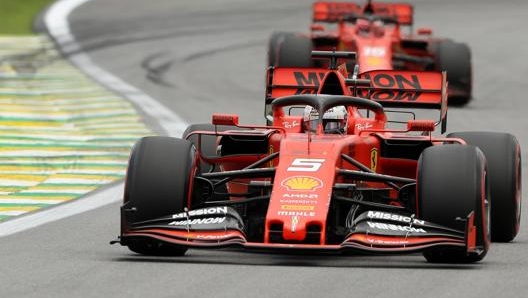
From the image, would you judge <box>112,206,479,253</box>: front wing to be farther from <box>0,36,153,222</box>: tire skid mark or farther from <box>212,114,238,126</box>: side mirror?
<box>0,36,153,222</box>: tire skid mark

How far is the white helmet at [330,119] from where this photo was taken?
13945mm

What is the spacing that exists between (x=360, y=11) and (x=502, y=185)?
16430 mm

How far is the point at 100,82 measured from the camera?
99.7 ft

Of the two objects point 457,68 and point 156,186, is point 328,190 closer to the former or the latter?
point 156,186

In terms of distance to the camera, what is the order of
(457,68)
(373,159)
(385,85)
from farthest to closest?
(457,68) < (385,85) < (373,159)

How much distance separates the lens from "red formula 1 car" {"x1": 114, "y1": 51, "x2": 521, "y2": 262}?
12.2 meters

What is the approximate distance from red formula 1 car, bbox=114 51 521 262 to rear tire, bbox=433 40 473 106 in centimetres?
1395

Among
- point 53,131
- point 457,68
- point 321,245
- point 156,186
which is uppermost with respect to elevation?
point 156,186

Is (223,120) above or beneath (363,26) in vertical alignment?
above

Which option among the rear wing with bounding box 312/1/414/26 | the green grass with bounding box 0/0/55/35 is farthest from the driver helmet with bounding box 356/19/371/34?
the green grass with bounding box 0/0/55/35

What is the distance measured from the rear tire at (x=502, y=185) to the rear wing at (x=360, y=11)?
51.4 ft

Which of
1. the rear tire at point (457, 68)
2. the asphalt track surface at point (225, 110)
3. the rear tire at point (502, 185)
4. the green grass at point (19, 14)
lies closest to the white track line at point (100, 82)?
the asphalt track surface at point (225, 110)

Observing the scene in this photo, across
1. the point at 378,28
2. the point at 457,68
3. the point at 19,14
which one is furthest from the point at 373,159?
the point at 19,14

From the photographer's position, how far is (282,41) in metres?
28.7
